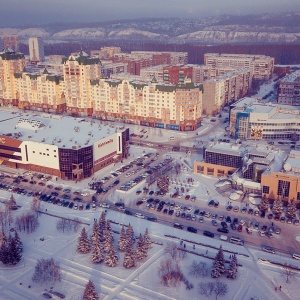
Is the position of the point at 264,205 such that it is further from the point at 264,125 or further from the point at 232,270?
the point at 264,125

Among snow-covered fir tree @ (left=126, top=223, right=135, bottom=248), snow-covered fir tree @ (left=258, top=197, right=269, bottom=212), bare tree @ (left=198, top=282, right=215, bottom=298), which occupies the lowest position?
bare tree @ (left=198, top=282, right=215, bottom=298)

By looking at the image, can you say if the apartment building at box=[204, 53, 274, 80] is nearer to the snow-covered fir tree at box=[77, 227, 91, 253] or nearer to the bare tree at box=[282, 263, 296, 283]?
the bare tree at box=[282, 263, 296, 283]

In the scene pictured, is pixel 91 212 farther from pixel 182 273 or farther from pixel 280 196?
pixel 280 196

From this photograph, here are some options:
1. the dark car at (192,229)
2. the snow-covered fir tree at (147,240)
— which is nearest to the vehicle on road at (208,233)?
the dark car at (192,229)

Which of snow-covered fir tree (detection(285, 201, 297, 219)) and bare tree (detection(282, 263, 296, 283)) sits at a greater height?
snow-covered fir tree (detection(285, 201, 297, 219))

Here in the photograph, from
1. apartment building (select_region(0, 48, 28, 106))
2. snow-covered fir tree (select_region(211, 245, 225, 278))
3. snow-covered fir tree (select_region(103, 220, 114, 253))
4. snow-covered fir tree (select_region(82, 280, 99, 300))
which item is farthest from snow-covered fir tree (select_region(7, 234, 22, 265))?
apartment building (select_region(0, 48, 28, 106))

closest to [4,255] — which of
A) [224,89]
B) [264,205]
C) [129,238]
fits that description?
[129,238]

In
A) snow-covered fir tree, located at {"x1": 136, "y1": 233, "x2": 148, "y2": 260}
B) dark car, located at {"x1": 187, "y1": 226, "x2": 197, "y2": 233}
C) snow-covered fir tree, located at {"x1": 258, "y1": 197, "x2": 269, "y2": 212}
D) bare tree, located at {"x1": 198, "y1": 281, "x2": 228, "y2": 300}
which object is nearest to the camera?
bare tree, located at {"x1": 198, "y1": 281, "x2": 228, "y2": 300}
